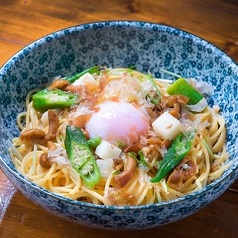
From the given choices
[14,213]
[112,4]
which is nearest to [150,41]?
[112,4]

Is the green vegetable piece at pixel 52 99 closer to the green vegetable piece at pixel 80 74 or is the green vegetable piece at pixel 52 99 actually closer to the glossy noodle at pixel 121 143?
the glossy noodle at pixel 121 143

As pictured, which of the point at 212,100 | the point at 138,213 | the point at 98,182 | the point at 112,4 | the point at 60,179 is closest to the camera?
the point at 138,213

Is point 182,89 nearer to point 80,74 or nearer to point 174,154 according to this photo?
point 174,154

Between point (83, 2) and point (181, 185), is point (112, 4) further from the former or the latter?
point (181, 185)

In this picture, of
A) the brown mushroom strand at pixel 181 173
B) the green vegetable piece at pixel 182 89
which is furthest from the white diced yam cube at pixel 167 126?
the green vegetable piece at pixel 182 89

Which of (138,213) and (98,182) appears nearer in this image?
(138,213)
